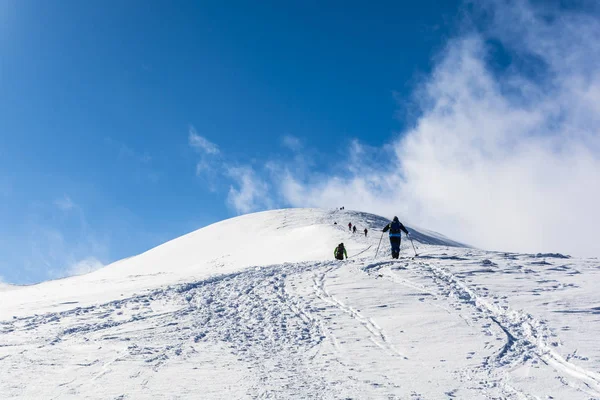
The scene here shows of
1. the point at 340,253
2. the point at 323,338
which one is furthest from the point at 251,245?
the point at 323,338

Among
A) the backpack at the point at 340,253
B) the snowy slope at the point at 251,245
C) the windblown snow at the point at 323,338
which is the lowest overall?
the windblown snow at the point at 323,338

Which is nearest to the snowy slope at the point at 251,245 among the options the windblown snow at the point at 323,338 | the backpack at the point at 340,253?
the backpack at the point at 340,253

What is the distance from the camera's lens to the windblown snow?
21.7 ft

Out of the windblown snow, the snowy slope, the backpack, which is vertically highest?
the snowy slope

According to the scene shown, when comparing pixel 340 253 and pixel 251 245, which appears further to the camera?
pixel 251 245

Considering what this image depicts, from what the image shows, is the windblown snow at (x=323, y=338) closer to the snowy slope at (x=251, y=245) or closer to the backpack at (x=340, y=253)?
the backpack at (x=340, y=253)

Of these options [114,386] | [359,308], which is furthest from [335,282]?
[114,386]

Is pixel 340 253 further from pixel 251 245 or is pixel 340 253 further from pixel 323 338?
pixel 251 245

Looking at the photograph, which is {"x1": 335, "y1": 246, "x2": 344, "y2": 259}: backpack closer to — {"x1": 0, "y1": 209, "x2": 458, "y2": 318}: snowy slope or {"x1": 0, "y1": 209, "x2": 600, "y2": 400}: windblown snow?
{"x1": 0, "y1": 209, "x2": 458, "y2": 318}: snowy slope

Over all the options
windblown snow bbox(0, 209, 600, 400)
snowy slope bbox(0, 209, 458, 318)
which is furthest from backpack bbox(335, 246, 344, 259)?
windblown snow bbox(0, 209, 600, 400)

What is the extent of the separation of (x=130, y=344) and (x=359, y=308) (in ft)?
18.0

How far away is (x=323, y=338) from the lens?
920cm

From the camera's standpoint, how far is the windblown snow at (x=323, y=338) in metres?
6.61

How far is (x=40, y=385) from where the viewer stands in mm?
6719
